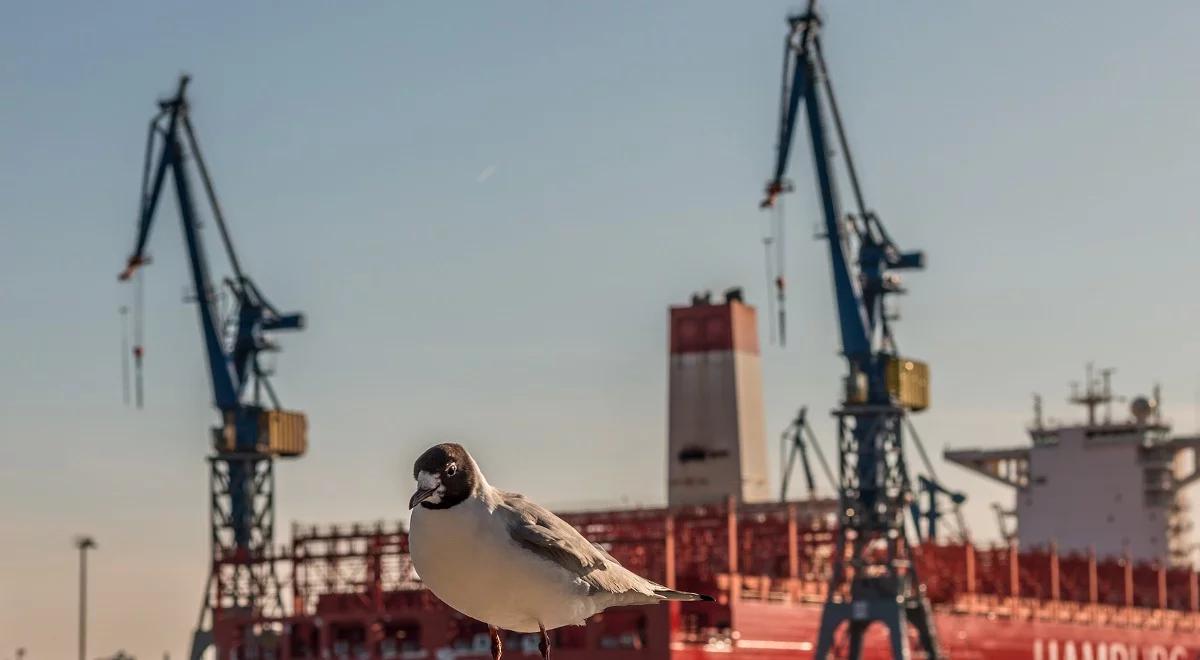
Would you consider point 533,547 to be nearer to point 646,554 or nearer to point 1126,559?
point 646,554

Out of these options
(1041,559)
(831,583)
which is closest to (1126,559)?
(1041,559)

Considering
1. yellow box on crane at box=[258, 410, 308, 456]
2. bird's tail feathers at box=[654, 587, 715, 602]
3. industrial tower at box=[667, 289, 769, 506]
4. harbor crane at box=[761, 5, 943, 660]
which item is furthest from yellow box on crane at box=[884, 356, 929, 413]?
bird's tail feathers at box=[654, 587, 715, 602]

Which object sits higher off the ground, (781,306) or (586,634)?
(781,306)

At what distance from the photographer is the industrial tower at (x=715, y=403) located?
309ft

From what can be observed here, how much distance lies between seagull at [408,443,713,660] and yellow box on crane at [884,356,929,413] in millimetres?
63110

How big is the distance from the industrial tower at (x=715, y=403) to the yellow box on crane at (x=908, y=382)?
794 inches

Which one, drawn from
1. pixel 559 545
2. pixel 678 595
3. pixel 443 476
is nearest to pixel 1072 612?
pixel 678 595

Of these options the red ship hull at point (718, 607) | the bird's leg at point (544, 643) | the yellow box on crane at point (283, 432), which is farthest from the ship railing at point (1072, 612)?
the bird's leg at point (544, 643)

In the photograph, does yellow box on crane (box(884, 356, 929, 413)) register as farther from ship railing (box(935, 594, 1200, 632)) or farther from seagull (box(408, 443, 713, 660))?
seagull (box(408, 443, 713, 660))

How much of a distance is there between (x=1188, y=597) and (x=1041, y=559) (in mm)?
14527

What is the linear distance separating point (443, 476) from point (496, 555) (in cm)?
45

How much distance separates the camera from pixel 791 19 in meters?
73.7

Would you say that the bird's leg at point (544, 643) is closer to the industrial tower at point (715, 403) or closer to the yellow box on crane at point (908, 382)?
the yellow box on crane at point (908, 382)

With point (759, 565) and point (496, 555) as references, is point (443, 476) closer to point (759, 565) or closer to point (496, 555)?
point (496, 555)
